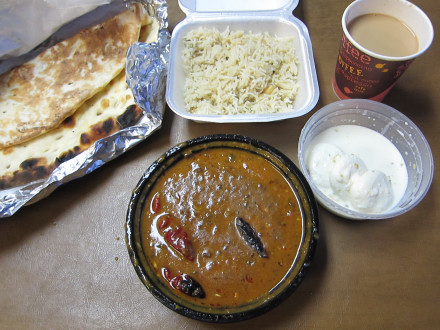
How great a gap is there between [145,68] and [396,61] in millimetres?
950

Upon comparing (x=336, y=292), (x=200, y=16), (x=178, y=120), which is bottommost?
(x=336, y=292)

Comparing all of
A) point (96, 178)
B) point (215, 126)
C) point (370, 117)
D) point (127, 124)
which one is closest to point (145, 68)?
point (127, 124)

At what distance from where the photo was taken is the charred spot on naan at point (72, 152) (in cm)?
140

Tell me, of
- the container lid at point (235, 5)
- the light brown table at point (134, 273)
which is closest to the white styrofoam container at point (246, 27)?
the container lid at point (235, 5)

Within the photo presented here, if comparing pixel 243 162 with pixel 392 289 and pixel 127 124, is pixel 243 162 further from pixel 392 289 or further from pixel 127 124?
pixel 392 289

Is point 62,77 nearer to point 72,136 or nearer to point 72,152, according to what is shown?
point 72,136

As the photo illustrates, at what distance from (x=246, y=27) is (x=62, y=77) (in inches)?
34.8

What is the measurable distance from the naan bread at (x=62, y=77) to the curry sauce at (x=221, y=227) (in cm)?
60

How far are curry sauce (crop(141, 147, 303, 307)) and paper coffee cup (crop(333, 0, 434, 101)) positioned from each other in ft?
1.67

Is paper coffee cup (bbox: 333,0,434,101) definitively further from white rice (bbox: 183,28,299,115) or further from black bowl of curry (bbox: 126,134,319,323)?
black bowl of curry (bbox: 126,134,319,323)

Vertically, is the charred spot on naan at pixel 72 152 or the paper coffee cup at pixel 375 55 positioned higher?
the paper coffee cup at pixel 375 55

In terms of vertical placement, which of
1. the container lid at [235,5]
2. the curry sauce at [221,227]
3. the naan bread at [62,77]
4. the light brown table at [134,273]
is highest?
the container lid at [235,5]

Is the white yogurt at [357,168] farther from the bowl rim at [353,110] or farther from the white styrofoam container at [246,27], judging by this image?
the white styrofoam container at [246,27]

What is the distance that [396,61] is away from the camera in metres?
1.27
